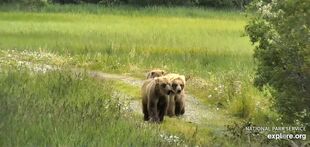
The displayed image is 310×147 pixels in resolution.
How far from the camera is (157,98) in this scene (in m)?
10.5

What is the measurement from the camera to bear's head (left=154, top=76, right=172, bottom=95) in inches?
407

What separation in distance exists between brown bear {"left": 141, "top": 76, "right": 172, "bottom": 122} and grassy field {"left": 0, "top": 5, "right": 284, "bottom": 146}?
0.85 feet

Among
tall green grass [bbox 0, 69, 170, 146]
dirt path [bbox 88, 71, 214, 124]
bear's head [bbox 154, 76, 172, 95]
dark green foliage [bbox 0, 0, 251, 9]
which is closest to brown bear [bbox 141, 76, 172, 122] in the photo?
bear's head [bbox 154, 76, 172, 95]

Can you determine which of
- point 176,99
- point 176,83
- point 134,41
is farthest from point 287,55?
point 134,41

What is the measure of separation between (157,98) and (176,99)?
0.87 metres

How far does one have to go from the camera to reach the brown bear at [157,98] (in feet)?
34.0

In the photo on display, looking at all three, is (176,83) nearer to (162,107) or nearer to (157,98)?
(157,98)

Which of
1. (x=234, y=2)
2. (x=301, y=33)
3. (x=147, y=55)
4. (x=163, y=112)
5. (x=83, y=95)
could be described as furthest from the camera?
(x=234, y=2)

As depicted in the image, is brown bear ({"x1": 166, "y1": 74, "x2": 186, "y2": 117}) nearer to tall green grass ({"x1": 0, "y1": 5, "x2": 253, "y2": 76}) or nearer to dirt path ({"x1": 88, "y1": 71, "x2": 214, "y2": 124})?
dirt path ({"x1": 88, "y1": 71, "x2": 214, "y2": 124})

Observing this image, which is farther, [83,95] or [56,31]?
[56,31]

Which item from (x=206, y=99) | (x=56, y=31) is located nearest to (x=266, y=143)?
(x=206, y=99)

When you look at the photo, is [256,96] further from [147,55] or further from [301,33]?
[147,55]

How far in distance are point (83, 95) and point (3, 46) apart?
40.2 ft

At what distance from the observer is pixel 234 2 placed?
54562 mm
